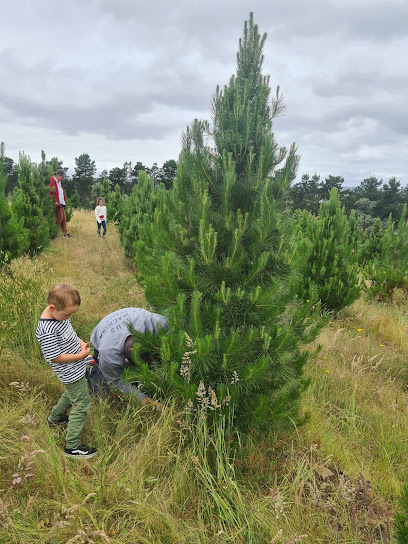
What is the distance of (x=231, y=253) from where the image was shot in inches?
95.6

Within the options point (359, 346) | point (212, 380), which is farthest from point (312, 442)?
point (359, 346)

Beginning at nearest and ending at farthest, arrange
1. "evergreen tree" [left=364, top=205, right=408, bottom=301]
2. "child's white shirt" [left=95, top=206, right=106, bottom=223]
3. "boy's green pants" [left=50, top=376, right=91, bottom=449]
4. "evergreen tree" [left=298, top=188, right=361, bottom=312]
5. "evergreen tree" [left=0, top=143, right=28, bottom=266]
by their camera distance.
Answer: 1. "boy's green pants" [left=50, top=376, right=91, bottom=449]
2. "evergreen tree" [left=298, top=188, right=361, bottom=312]
3. "evergreen tree" [left=0, top=143, right=28, bottom=266]
4. "evergreen tree" [left=364, top=205, right=408, bottom=301]
5. "child's white shirt" [left=95, top=206, right=106, bottom=223]

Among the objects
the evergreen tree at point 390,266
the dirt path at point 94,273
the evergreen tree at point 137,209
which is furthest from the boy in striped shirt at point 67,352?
the evergreen tree at point 390,266

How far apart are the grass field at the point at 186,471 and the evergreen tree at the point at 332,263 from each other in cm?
240

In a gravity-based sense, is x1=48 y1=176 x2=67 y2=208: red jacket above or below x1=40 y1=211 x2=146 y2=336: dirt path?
above

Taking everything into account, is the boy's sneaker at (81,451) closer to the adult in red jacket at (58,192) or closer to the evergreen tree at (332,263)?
the evergreen tree at (332,263)

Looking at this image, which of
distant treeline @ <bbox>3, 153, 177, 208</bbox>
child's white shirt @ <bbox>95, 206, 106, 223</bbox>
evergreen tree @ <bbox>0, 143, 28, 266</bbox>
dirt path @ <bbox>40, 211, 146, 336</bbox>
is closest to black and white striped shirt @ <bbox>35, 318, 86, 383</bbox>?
dirt path @ <bbox>40, 211, 146, 336</bbox>

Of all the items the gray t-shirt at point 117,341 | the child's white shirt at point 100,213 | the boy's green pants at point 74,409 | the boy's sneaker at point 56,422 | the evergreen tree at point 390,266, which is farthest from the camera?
the child's white shirt at point 100,213

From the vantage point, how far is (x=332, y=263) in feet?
20.6

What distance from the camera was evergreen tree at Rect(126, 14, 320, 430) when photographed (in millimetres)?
2357

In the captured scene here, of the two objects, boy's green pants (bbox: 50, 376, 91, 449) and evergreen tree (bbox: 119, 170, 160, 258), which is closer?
boy's green pants (bbox: 50, 376, 91, 449)

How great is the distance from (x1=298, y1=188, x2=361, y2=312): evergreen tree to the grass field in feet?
7.87

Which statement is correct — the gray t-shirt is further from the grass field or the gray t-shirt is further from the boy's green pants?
the boy's green pants

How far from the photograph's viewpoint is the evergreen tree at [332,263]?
6.24 metres
